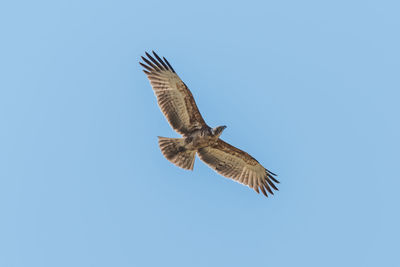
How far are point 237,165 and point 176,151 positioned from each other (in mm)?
1897

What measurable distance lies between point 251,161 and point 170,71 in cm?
314

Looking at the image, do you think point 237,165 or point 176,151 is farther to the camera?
point 237,165

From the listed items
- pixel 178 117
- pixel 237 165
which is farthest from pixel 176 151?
pixel 237 165

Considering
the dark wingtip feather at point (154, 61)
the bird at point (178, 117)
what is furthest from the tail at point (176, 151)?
the dark wingtip feather at point (154, 61)

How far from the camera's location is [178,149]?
17.8 metres

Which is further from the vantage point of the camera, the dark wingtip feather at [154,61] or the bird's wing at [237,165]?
the bird's wing at [237,165]

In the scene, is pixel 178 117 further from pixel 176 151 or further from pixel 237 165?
pixel 237 165

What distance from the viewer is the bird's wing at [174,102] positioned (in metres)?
17.7

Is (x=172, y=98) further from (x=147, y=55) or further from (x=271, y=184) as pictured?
(x=271, y=184)

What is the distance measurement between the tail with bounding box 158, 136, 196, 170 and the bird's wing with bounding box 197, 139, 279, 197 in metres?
0.75

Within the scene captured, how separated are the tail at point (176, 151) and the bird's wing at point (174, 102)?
29 cm

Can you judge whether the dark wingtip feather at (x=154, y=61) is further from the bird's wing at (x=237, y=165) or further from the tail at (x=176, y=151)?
the bird's wing at (x=237, y=165)

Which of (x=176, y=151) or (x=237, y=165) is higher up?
(x=237, y=165)

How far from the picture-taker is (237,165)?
61.9 ft
